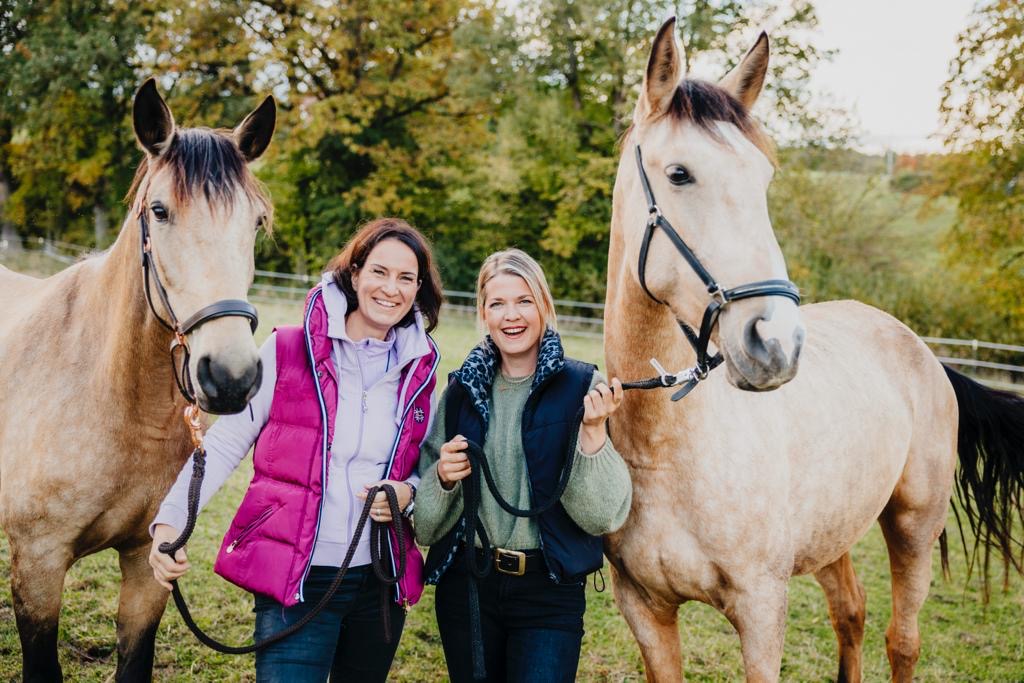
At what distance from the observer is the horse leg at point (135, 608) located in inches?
99.9

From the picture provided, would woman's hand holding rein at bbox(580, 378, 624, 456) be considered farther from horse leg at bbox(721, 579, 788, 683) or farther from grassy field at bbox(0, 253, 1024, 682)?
grassy field at bbox(0, 253, 1024, 682)

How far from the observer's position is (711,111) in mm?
1852

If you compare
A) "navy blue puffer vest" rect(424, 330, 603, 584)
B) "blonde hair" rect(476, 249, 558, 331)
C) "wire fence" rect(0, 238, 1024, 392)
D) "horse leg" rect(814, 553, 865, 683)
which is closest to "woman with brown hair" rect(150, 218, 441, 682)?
"navy blue puffer vest" rect(424, 330, 603, 584)

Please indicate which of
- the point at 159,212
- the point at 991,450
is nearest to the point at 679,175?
the point at 159,212

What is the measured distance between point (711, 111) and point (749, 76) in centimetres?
33

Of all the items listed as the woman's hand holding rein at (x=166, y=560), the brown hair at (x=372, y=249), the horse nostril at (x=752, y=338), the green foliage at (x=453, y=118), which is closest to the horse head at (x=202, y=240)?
the brown hair at (x=372, y=249)

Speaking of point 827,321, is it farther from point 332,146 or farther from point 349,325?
point 332,146

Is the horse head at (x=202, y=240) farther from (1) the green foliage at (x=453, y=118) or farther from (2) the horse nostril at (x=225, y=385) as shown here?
(1) the green foliage at (x=453, y=118)

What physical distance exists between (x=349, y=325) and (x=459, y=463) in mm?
578

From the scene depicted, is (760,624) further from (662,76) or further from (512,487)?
(662,76)

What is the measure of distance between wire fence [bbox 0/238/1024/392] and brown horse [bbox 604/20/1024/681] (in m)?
8.20

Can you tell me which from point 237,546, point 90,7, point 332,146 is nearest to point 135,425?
point 237,546

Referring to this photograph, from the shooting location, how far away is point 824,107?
2025 centimetres

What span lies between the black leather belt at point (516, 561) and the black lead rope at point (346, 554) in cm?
28
